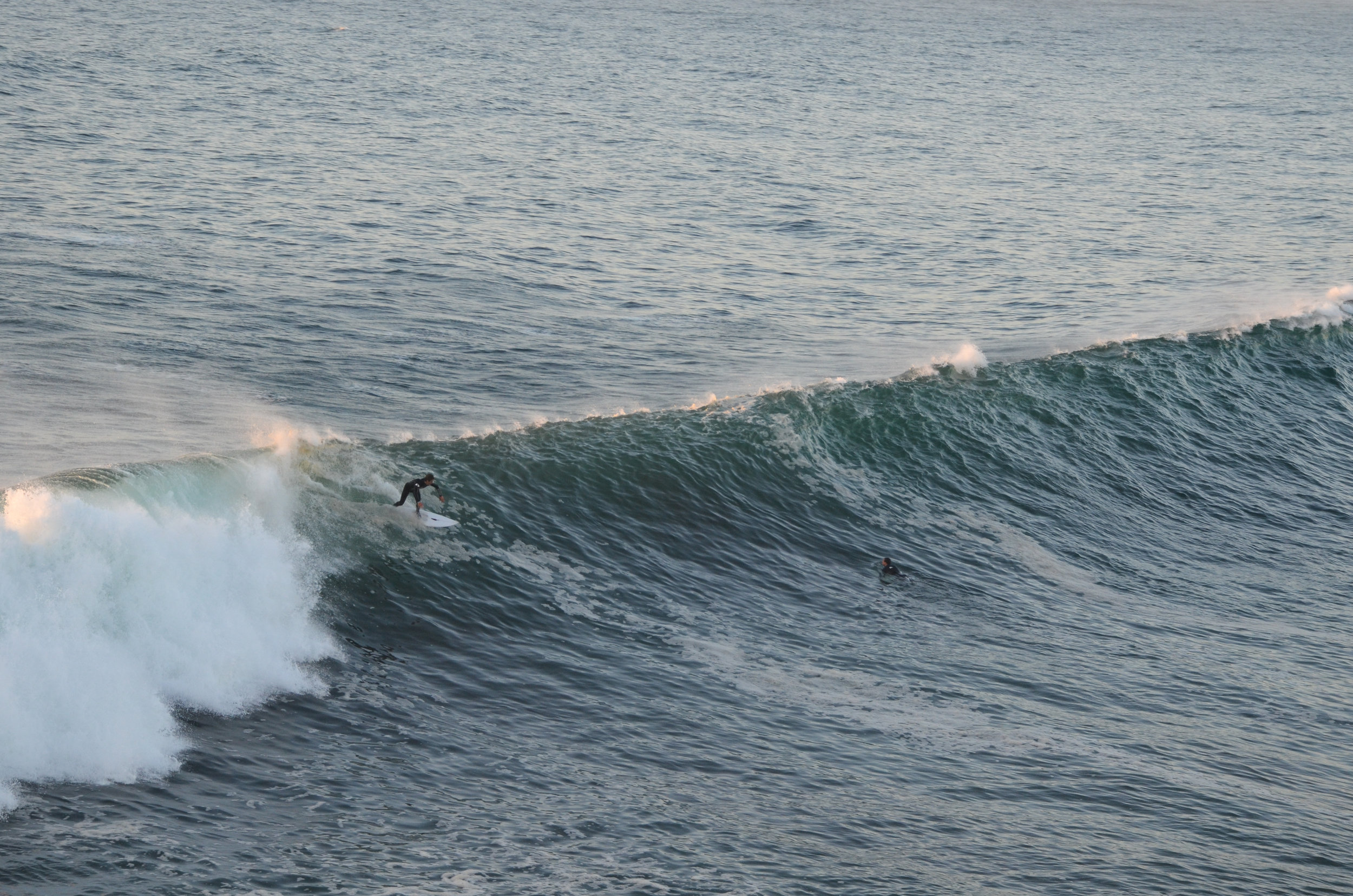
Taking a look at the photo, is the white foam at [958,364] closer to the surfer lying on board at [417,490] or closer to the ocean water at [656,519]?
the ocean water at [656,519]

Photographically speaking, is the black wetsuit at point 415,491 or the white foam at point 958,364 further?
the white foam at point 958,364

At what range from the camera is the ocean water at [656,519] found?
59.0 ft

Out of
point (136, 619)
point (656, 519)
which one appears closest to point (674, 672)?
point (656, 519)

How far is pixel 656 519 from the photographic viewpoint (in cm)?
2841

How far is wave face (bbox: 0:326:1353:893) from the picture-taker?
17.4 metres

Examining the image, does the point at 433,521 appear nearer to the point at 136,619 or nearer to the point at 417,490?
the point at 417,490

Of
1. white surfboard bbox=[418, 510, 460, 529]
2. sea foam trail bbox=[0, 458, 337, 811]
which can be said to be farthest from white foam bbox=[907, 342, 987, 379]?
sea foam trail bbox=[0, 458, 337, 811]

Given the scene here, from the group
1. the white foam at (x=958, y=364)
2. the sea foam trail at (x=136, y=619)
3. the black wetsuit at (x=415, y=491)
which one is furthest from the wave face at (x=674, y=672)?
the white foam at (x=958, y=364)

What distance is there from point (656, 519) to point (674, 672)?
611 cm

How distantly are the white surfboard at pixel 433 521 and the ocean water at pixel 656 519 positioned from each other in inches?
15.0

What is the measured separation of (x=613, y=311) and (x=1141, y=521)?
17899 millimetres

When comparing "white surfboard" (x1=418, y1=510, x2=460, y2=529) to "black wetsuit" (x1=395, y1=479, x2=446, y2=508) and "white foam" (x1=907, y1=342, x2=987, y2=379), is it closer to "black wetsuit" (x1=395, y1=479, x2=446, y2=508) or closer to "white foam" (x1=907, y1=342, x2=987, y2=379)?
"black wetsuit" (x1=395, y1=479, x2=446, y2=508)

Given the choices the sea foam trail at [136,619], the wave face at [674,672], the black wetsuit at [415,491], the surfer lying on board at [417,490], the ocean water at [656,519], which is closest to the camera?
the wave face at [674,672]

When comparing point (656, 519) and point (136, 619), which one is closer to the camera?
point (136, 619)
